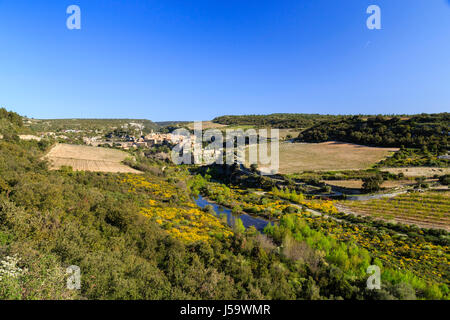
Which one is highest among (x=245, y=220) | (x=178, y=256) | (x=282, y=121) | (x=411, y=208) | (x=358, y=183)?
(x=282, y=121)

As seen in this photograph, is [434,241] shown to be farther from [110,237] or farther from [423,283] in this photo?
[110,237]

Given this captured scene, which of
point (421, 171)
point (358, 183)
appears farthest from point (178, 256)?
point (421, 171)

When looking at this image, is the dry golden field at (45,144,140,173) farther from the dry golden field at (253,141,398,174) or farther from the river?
the dry golden field at (253,141,398,174)

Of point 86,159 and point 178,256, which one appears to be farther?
point 86,159

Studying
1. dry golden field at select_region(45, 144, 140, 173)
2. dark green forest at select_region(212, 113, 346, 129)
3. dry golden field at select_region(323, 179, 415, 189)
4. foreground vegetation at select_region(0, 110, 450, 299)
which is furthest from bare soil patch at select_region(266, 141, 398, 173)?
→ dark green forest at select_region(212, 113, 346, 129)

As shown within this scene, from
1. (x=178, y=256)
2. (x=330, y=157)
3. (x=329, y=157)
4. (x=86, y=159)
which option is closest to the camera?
(x=178, y=256)

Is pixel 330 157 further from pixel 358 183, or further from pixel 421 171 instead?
pixel 421 171
